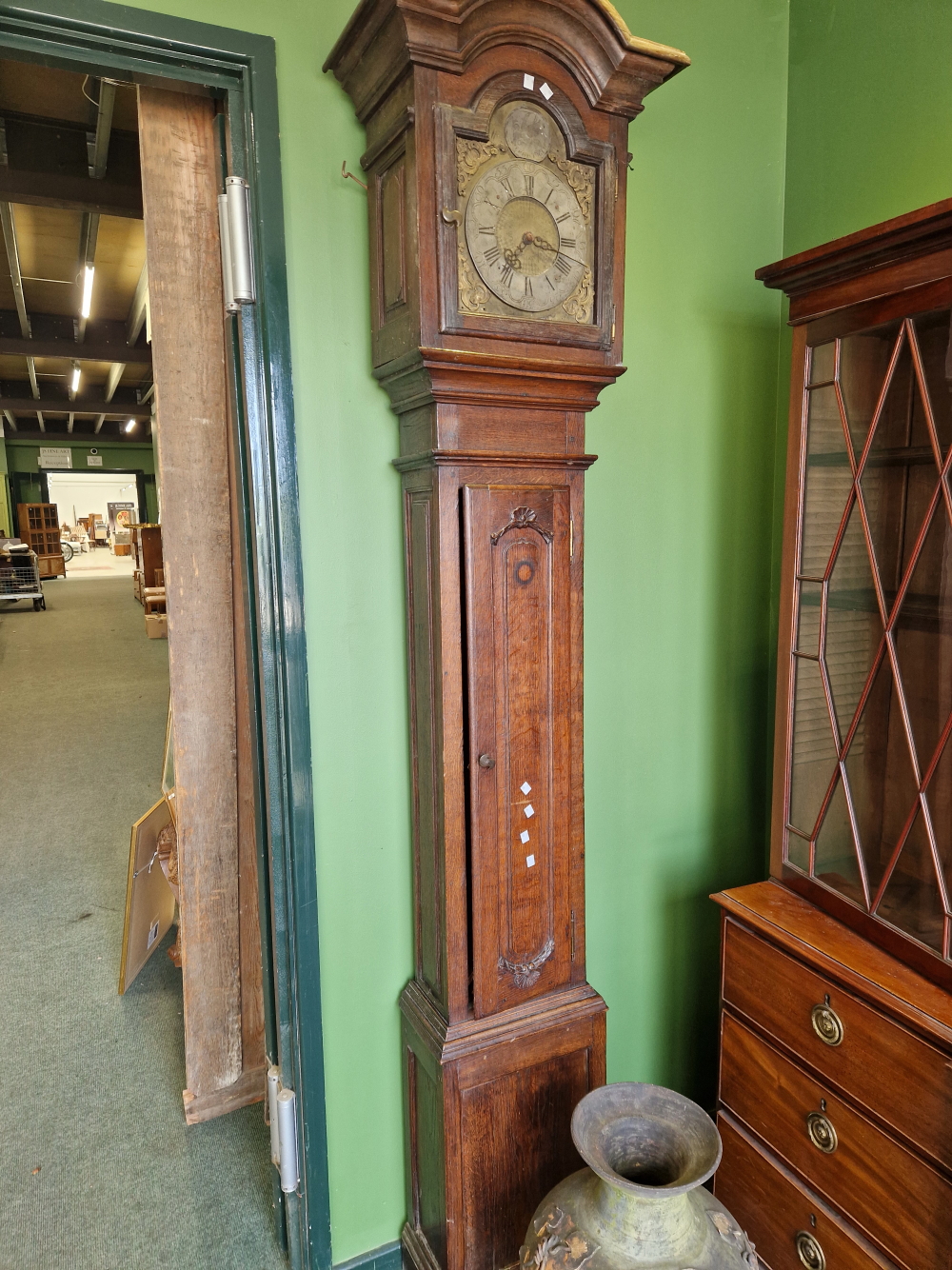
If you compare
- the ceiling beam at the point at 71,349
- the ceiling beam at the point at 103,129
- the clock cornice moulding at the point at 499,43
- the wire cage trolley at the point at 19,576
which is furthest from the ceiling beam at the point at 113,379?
the clock cornice moulding at the point at 499,43

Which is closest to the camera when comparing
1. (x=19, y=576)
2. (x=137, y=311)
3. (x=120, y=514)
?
(x=137, y=311)

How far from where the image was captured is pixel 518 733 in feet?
4.61

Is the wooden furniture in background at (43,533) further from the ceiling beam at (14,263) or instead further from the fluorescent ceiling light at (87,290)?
the fluorescent ceiling light at (87,290)

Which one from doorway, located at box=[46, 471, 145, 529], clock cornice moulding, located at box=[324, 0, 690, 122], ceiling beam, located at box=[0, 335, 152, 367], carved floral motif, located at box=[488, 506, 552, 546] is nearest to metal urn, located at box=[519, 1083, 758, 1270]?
carved floral motif, located at box=[488, 506, 552, 546]

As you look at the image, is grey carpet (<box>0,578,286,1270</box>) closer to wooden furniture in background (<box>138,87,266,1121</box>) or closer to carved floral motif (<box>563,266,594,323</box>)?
wooden furniture in background (<box>138,87,266,1121</box>)

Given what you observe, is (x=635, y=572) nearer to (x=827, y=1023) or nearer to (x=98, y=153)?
(x=827, y=1023)

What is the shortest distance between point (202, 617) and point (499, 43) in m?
1.27

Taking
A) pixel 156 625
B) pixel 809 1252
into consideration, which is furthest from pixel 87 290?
pixel 809 1252

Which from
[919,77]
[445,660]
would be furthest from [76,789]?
[919,77]

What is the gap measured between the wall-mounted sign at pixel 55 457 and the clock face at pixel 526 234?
19640 mm

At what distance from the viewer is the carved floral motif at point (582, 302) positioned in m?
1.32

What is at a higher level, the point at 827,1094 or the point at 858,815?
the point at 858,815

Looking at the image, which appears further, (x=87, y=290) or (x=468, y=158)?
(x=87, y=290)

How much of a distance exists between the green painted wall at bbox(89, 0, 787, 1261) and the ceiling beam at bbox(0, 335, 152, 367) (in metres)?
7.23
